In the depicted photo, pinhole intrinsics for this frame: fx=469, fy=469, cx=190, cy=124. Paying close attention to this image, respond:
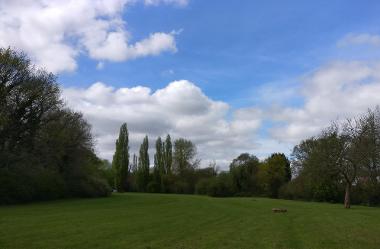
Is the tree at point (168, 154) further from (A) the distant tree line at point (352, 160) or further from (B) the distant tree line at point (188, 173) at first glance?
(A) the distant tree line at point (352, 160)

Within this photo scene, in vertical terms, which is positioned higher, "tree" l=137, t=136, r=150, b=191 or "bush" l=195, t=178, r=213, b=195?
"tree" l=137, t=136, r=150, b=191

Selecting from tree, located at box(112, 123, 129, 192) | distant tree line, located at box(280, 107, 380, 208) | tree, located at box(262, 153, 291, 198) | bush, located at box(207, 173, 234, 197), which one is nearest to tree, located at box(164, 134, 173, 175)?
tree, located at box(112, 123, 129, 192)

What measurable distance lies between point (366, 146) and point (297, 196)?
87.8 ft

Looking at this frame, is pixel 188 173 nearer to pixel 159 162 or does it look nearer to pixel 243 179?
pixel 159 162

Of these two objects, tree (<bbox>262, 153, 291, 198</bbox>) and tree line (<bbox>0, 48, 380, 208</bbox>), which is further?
tree (<bbox>262, 153, 291, 198</bbox>)

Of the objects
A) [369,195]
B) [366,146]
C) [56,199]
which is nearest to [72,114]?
[56,199]

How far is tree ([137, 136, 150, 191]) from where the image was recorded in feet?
323

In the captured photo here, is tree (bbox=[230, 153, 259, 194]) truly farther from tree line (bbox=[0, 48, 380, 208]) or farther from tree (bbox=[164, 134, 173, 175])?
tree (bbox=[164, 134, 173, 175])

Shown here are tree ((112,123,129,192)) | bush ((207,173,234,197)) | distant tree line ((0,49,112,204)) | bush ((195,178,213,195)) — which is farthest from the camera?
tree ((112,123,129,192))

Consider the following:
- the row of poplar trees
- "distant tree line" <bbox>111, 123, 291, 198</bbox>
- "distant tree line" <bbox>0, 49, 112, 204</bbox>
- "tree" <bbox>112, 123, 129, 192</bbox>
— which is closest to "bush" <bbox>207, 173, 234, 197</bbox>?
"distant tree line" <bbox>111, 123, 291, 198</bbox>

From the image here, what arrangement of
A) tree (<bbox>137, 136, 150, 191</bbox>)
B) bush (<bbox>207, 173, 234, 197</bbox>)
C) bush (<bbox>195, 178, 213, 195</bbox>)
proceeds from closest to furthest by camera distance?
bush (<bbox>207, 173, 234, 197</bbox>) < bush (<bbox>195, 178, 213, 195</bbox>) < tree (<bbox>137, 136, 150, 191</bbox>)

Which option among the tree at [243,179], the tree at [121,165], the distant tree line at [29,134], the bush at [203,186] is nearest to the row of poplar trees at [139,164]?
the tree at [121,165]

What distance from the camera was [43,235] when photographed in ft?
60.7

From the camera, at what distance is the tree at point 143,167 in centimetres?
9838
